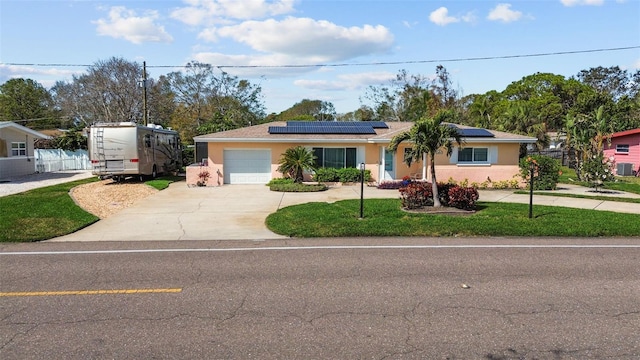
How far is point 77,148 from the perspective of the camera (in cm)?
3709

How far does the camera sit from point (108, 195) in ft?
66.3

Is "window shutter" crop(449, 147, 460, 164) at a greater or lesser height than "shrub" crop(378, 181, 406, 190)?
greater

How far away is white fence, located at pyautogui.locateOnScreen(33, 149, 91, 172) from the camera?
3406cm

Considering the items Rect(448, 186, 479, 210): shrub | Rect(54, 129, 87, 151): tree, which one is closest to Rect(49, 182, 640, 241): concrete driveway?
Rect(448, 186, 479, 210): shrub

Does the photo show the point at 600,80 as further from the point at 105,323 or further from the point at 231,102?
the point at 105,323

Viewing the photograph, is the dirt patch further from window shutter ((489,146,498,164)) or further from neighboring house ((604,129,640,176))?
neighboring house ((604,129,640,176))

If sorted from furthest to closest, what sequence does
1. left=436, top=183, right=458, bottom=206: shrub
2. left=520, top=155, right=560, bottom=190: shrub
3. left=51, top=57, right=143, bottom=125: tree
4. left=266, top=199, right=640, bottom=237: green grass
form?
1. left=51, top=57, right=143, bottom=125: tree
2. left=520, top=155, right=560, bottom=190: shrub
3. left=436, top=183, right=458, bottom=206: shrub
4. left=266, top=199, right=640, bottom=237: green grass

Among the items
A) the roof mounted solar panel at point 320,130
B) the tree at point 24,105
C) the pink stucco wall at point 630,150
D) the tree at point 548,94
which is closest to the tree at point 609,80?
the tree at point 548,94

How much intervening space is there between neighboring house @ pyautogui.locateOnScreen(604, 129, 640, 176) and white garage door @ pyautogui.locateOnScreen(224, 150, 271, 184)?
2518cm

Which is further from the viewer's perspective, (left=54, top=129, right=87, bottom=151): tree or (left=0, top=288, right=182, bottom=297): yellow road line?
(left=54, top=129, right=87, bottom=151): tree

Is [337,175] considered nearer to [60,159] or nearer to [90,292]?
[90,292]

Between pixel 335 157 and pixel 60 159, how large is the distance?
23342 millimetres

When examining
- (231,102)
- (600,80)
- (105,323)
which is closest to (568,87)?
(600,80)

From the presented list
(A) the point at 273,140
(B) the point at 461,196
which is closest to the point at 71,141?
(A) the point at 273,140
